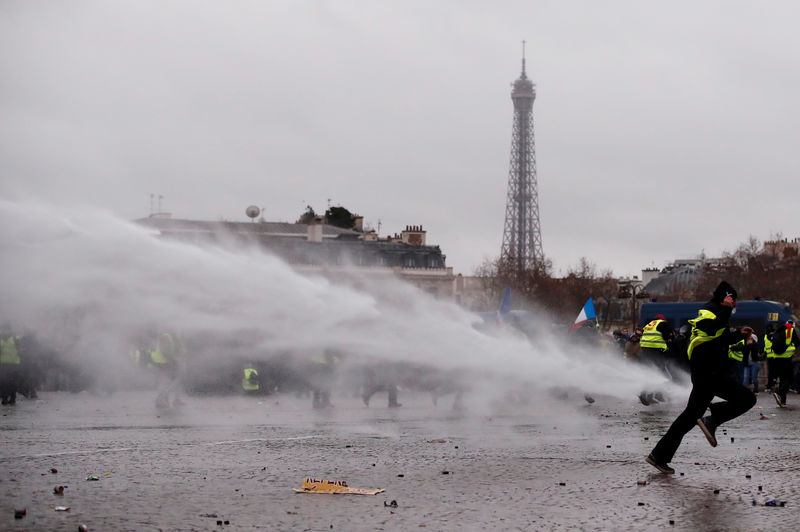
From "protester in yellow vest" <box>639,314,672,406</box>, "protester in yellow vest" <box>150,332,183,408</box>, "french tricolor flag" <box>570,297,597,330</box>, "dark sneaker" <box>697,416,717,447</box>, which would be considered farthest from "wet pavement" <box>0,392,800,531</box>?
"french tricolor flag" <box>570,297,597,330</box>

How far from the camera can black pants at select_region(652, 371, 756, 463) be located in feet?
41.7

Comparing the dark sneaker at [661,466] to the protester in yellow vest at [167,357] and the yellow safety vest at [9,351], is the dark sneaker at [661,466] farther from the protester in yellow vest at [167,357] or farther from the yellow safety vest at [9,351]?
the yellow safety vest at [9,351]

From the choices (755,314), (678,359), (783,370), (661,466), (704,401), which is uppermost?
(755,314)

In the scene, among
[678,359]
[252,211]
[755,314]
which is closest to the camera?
[678,359]

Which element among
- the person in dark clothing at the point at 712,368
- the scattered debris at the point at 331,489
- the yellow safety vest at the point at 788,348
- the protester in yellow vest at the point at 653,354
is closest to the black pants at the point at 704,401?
the person in dark clothing at the point at 712,368

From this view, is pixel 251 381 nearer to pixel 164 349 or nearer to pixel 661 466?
pixel 164 349

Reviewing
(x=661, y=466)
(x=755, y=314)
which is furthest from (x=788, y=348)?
(x=661, y=466)

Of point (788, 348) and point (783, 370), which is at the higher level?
point (788, 348)

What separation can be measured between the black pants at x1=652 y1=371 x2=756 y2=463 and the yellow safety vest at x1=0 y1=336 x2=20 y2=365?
742 inches

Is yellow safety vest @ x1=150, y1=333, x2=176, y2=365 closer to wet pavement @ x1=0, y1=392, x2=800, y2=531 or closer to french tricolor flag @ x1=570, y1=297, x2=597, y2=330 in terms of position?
wet pavement @ x1=0, y1=392, x2=800, y2=531

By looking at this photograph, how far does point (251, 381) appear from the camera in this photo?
31016 millimetres

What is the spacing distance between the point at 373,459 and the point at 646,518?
4.72 m

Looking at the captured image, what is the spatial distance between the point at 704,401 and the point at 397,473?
10.8ft

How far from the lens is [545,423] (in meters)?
19.9
